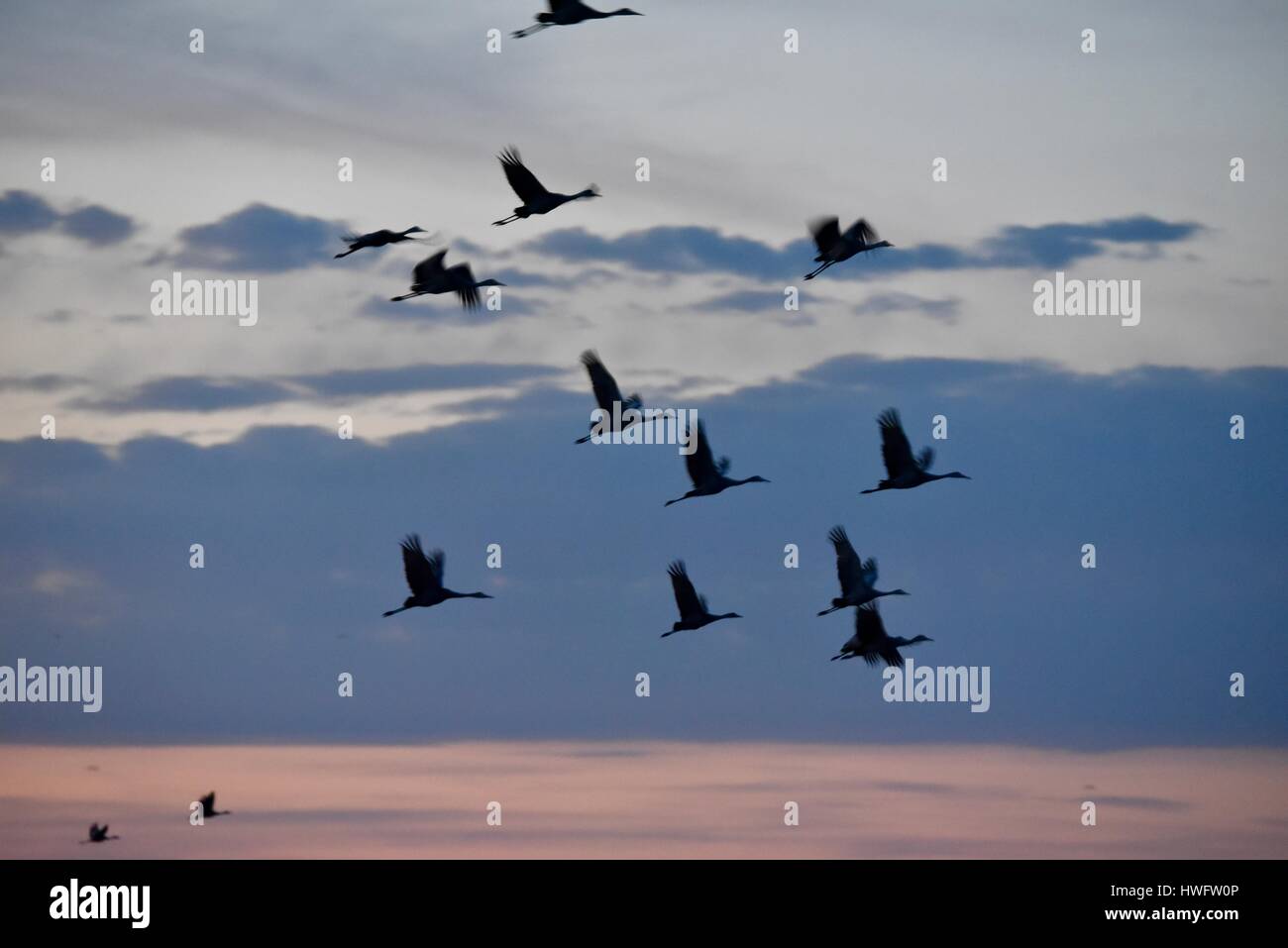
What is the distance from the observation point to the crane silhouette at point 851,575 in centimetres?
4869

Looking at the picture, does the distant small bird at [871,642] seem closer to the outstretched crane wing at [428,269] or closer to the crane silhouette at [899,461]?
the crane silhouette at [899,461]

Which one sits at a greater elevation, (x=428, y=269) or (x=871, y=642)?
(x=428, y=269)

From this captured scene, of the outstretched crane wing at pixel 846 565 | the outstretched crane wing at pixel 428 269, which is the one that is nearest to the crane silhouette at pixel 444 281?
the outstretched crane wing at pixel 428 269

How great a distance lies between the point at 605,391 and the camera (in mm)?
47719

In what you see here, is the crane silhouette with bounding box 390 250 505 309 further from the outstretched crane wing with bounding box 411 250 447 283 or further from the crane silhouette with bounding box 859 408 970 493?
the crane silhouette with bounding box 859 408 970 493

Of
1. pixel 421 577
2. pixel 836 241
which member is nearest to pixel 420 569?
pixel 421 577

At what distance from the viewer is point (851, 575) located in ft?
161

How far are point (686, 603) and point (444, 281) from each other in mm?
11307

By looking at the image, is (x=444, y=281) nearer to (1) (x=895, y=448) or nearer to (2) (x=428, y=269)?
(2) (x=428, y=269)

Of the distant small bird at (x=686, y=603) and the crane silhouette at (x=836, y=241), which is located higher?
the crane silhouette at (x=836, y=241)

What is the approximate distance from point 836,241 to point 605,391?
303 inches

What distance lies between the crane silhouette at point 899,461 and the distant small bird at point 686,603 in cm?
559
